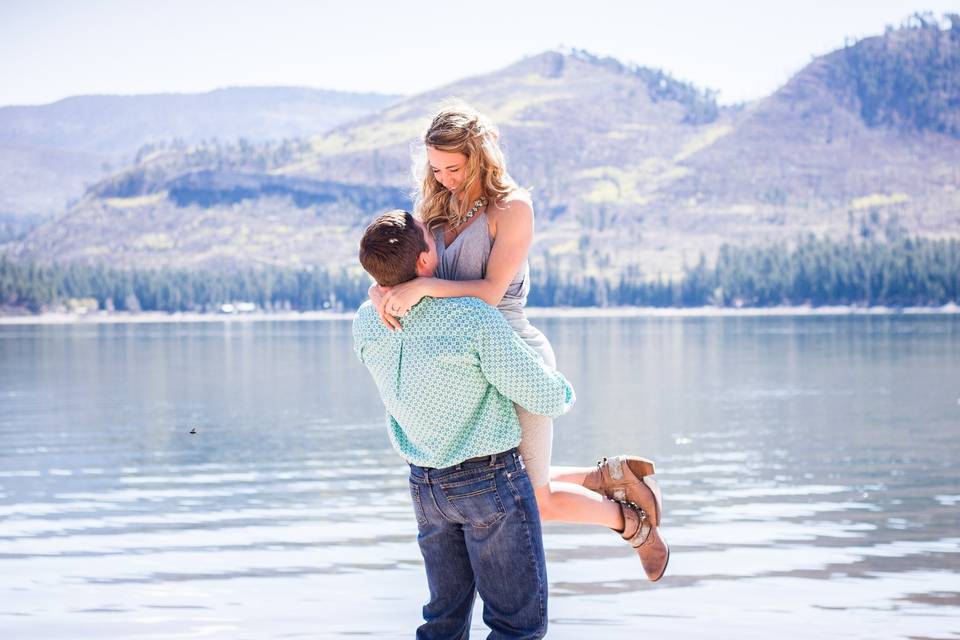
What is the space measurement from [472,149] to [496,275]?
0.54m

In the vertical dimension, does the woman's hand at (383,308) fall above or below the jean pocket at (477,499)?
above

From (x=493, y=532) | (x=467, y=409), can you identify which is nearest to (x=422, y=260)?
(x=467, y=409)

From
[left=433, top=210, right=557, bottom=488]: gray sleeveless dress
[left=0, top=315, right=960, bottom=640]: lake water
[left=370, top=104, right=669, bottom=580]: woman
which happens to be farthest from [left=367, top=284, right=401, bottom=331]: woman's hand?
[left=0, top=315, right=960, bottom=640]: lake water

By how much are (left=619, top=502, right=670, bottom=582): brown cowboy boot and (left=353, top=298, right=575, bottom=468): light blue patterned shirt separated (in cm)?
109

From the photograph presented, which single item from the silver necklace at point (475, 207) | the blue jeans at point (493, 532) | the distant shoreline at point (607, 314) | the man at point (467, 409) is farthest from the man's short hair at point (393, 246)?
the distant shoreline at point (607, 314)

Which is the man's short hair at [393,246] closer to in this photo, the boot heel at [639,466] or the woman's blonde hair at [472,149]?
the woman's blonde hair at [472,149]

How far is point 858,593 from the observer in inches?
383

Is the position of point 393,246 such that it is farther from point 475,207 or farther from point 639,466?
point 639,466

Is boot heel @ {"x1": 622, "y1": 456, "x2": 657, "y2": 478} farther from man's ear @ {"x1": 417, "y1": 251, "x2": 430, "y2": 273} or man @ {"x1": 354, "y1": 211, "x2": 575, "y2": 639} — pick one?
man's ear @ {"x1": 417, "y1": 251, "x2": 430, "y2": 273}

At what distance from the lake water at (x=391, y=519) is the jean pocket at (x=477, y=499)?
2792 mm

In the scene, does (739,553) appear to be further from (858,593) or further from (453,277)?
(453,277)

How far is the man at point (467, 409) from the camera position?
541 cm

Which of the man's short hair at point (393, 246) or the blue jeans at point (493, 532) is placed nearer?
the man's short hair at point (393, 246)

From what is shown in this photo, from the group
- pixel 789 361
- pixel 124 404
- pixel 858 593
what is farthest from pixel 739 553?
pixel 789 361
